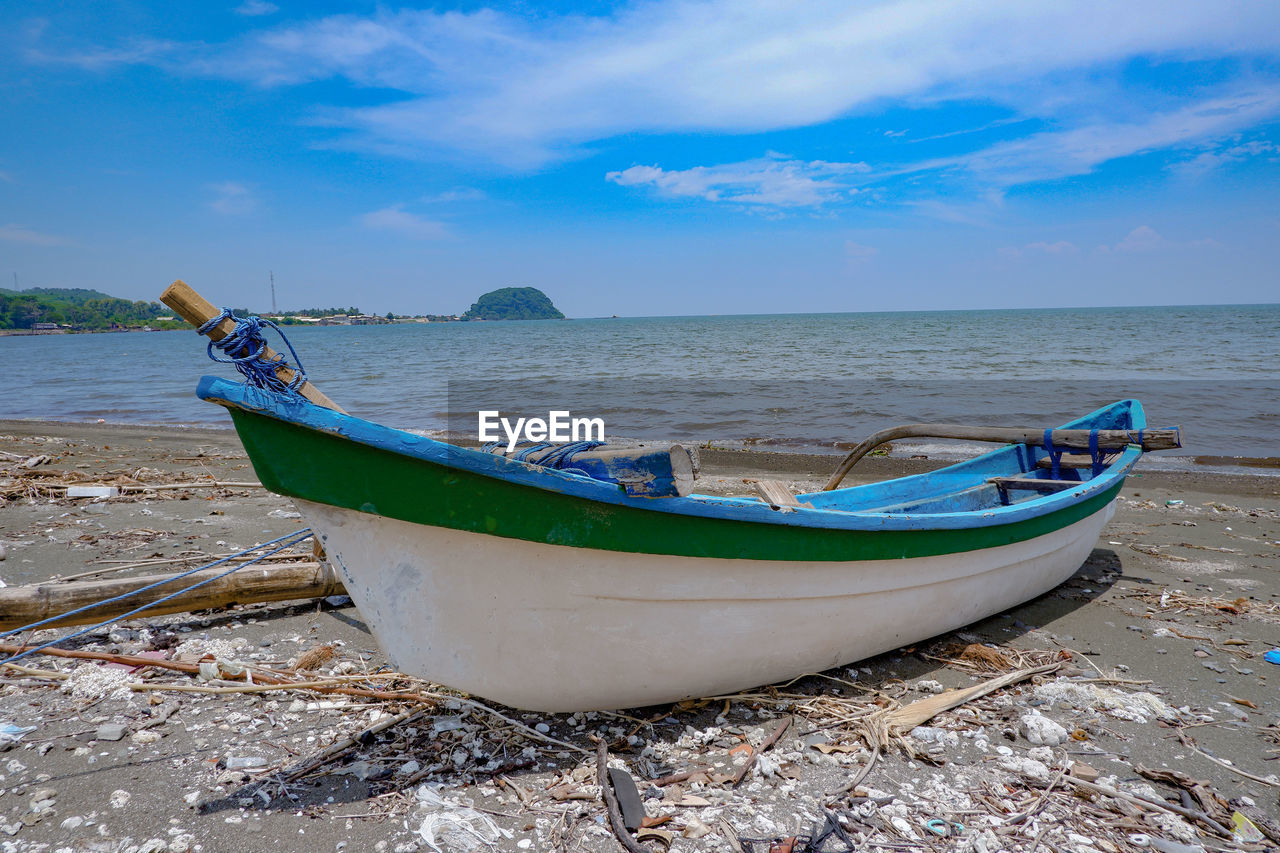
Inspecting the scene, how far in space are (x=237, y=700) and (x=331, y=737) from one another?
70 centimetres

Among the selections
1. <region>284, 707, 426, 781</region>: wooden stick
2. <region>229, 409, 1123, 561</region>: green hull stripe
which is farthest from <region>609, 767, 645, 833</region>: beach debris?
<region>284, 707, 426, 781</region>: wooden stick

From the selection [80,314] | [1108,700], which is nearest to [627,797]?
[1108,700]

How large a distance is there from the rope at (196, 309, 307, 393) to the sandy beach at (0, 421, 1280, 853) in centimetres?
160

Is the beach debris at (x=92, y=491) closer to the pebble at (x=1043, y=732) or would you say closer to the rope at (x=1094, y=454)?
the pebble at (x=1043, y=732)

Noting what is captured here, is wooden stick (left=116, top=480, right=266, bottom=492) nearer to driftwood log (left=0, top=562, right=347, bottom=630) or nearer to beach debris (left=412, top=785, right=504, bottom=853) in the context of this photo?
driftwood log (left=0, top=562, right=347, bottom=630)

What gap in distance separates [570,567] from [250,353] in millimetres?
1422

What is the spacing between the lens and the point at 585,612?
2910 millimetres

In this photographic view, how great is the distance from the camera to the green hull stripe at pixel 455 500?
8.09 ft

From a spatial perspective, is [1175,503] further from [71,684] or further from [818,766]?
[71,684]

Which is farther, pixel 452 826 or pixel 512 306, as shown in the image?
pixel 512 306

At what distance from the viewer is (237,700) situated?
3584mm

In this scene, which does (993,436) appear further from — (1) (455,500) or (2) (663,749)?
(1) (455,500)

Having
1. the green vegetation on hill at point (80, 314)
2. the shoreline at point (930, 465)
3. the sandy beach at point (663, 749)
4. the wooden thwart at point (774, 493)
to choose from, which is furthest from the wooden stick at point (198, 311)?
the green vegetation on hill at point (80, 314)

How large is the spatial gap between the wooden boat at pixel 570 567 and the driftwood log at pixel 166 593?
223cm
